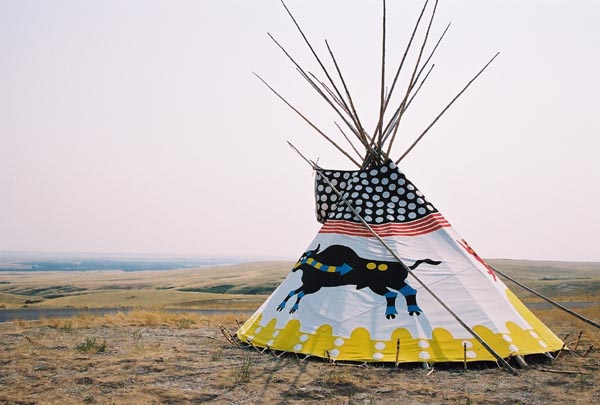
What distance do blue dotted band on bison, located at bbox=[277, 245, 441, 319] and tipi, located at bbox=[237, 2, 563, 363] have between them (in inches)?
0.6

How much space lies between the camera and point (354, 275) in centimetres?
834

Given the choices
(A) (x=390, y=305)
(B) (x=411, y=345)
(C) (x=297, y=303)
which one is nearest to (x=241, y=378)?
(C) (x=297, y=303)

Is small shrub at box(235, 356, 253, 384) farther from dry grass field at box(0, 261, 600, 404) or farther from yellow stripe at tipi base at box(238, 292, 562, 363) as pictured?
yellow stripe at tipi base at box(238, 292, 562, 363)

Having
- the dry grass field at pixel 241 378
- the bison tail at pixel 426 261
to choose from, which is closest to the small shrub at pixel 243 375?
the dry grass field at pixel 241 378

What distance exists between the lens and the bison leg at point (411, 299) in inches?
299

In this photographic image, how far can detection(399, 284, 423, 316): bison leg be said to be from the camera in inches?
299

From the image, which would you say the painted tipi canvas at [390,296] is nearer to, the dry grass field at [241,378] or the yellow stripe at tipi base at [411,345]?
the yellow stripe at tipi base at [411,345]

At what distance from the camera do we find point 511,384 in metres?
6.30

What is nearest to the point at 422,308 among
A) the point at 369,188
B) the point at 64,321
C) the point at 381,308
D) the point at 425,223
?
the point at 381,308

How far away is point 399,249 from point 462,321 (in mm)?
1691

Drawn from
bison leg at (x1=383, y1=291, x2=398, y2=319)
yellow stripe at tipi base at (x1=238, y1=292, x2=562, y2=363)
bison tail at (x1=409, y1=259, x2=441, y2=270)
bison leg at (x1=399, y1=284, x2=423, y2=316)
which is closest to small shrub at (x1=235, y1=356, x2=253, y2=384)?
yellow stripe at tipi base at (x1=238, y1=292, x2=562, y2=363)

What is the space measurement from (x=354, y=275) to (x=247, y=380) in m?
2.62

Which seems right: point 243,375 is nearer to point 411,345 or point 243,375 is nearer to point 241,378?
point 241,378

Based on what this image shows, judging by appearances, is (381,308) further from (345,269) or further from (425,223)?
(425,223)
